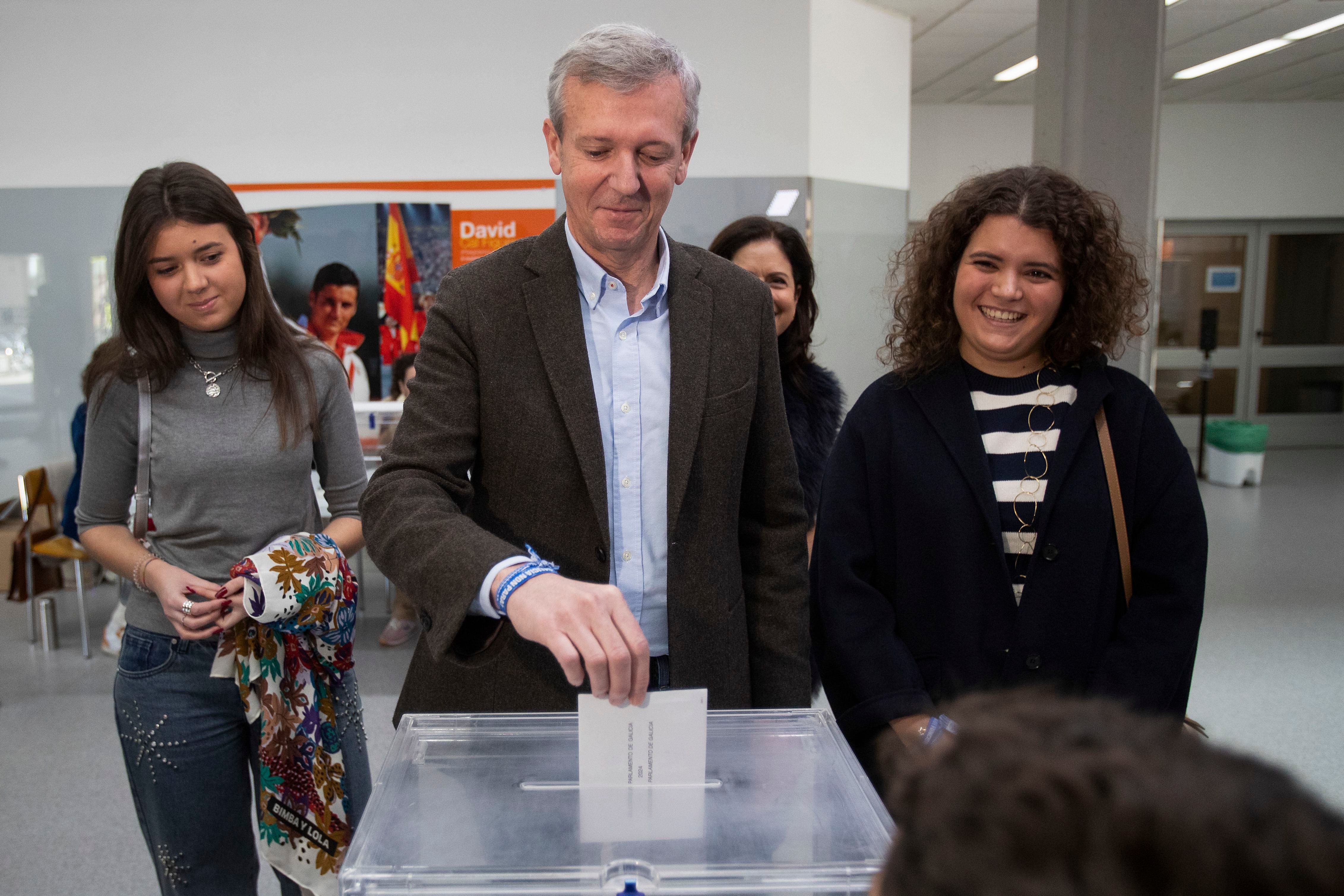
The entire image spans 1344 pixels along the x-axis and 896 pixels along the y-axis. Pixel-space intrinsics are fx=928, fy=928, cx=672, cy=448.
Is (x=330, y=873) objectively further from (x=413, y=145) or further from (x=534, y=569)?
(x=413, y=145)

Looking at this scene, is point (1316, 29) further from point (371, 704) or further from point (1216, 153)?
point (371, 704)

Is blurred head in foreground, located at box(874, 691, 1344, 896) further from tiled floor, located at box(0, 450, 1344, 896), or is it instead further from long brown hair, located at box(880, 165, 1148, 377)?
tiled floor, located at box(0, 450, 1344, 896)

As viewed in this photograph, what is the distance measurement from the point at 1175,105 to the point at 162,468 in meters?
10.9

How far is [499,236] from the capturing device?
525 cm

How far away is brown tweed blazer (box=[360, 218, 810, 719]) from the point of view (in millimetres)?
1223

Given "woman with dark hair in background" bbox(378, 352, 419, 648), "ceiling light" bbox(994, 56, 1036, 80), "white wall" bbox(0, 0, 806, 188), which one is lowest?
"woman with dark hair in background" bbox(378, 352, 419, 648)

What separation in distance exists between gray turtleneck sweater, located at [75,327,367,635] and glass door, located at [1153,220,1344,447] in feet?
33.4

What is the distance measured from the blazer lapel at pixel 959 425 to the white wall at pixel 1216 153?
8767 millimetres

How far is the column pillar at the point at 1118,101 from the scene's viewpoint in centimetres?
349

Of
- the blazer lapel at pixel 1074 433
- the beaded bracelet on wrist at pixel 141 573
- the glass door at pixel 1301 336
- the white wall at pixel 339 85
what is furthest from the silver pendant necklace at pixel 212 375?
the glass door at pixel 1301 336

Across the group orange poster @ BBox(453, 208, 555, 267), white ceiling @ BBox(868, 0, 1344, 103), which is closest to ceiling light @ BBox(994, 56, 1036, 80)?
white ceiling @ BBox(868, 0, 1344, 103)

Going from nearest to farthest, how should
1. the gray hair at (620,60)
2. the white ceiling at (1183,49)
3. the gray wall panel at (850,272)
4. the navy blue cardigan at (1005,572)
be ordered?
1. the gray hair at (620,60)
2. the navy blue cardigan at (1005,572)
3. the gray wall panel at (850,272)
4. the white ceiling at (1183,49)

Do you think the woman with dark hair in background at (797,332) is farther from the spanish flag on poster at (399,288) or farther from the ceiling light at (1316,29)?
the ceiling light at (1316,29)

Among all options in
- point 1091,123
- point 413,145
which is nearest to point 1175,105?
point 1091,123
